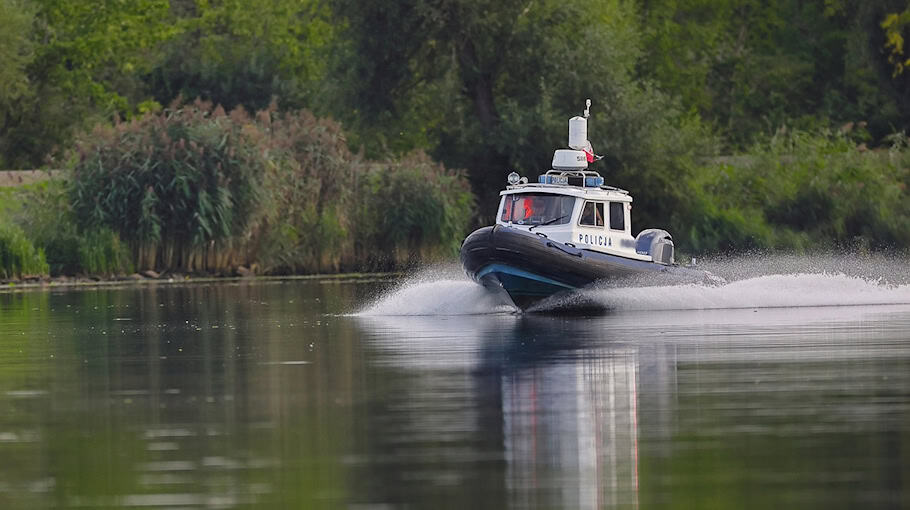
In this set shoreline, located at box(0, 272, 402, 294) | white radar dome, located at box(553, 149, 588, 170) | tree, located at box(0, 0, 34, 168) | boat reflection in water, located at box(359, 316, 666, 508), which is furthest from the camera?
tree, located at box(0, 0, 34, 168)

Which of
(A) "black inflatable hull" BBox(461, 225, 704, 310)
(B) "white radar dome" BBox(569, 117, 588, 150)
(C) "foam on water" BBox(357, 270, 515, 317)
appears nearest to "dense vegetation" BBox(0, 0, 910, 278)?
(B) "white radar dome" BBox(569, 117, 588, 150)

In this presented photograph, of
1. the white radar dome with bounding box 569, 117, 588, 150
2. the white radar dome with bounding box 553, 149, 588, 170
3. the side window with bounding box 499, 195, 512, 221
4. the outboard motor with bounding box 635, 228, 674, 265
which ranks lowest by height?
the outboard motor with bounding box 635, 228, 674, 265

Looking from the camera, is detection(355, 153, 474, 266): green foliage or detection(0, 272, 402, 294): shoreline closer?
detection(0, 272, 402, 294): shoreline

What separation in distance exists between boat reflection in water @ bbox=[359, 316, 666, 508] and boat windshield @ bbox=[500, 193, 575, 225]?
5.35 meters

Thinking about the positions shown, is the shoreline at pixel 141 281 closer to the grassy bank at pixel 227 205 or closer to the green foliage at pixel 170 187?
the grassy bank at pixel 227 205

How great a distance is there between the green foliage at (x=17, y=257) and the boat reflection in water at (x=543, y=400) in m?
23.0

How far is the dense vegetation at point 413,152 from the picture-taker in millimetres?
50656

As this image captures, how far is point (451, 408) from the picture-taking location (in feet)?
52.9

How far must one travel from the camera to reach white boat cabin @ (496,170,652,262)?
3309 cm

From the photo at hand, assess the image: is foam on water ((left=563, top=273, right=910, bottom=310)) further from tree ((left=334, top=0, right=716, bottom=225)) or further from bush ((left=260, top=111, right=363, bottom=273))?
tree ((left=334, top=0, right=716, bottom=225))

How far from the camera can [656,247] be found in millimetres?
33656

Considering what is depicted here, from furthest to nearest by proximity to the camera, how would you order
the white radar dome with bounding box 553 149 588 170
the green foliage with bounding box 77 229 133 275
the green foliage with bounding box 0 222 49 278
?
the green foliage with bounding box 77 229 133 275, the green foliage with bounding box 0 222 49 278, the white radar dome with bounding box 553 149 588 170

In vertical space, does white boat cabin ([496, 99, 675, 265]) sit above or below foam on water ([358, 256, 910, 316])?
above

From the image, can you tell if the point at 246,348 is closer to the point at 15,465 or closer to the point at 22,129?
the point at 15,465
